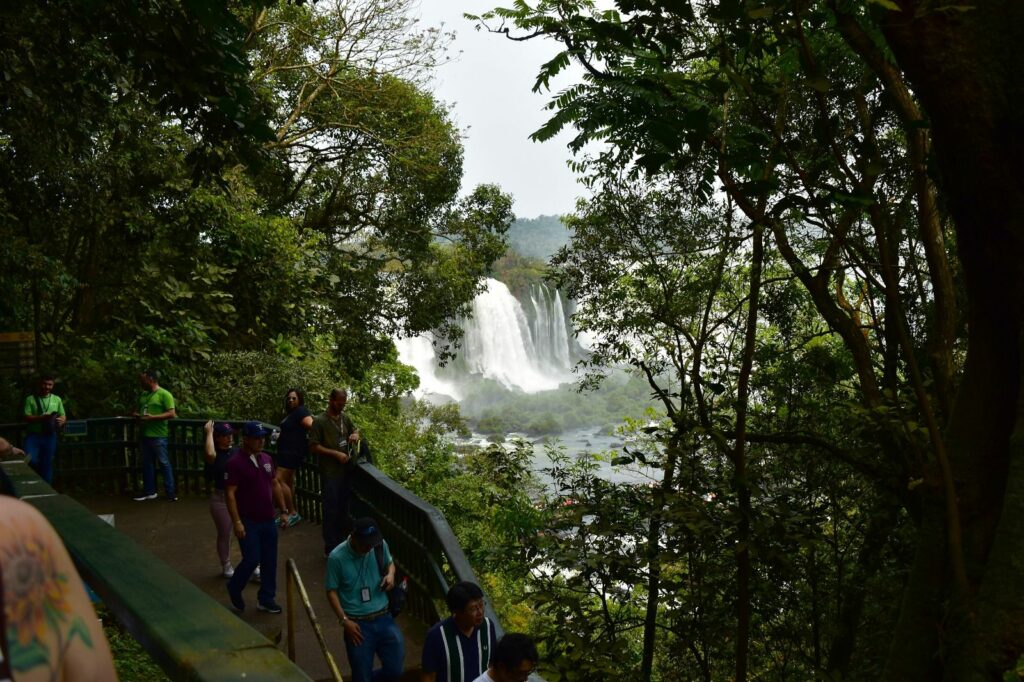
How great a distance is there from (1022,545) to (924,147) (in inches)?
161

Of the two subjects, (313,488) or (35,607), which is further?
(313,488)

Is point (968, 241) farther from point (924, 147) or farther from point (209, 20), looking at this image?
point (209, 20)

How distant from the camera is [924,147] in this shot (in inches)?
260

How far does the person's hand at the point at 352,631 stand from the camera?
5223mm

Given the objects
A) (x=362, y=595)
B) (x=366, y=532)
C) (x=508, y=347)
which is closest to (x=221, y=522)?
(x=362, y=595)

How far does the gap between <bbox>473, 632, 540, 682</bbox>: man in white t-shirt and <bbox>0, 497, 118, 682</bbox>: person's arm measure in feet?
9.38

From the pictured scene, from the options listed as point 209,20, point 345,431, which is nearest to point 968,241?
point 209,20

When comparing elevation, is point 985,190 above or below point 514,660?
above

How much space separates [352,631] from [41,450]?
5.43 metres

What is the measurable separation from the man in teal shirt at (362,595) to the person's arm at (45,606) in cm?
420

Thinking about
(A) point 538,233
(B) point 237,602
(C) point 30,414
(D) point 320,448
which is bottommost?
(B) point 237,602

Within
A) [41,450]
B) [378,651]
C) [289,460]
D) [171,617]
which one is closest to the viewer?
[171,617]

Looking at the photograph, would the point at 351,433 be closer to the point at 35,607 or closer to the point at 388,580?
the point at 388,580

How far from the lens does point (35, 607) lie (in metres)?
1.04
